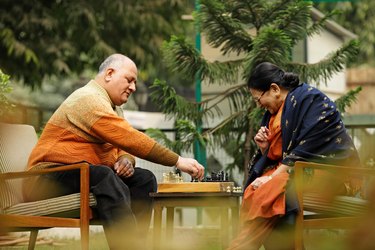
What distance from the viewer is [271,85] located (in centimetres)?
482

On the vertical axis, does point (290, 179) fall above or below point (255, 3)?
below

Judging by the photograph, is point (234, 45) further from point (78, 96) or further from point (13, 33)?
point (13, 33)

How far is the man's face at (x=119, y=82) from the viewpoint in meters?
4.98

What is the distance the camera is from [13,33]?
2044 centimetres

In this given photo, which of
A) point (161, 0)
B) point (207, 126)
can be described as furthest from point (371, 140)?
point (161, 0)

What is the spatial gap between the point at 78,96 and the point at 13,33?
53.2 ft

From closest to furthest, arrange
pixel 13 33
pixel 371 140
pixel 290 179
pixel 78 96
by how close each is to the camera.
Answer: pixel 371 140, pixel 290 179, pixel 78 96, pixel 13 33

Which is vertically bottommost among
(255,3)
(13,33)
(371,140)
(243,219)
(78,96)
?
(243,219)

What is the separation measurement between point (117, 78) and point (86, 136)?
0.45 metres

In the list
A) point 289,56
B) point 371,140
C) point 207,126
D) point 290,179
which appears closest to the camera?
point 371,140

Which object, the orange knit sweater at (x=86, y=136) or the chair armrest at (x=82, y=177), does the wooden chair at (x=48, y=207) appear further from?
the orange knit sweater at (x=86, y=136)

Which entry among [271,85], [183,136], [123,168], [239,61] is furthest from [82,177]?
[239,61]

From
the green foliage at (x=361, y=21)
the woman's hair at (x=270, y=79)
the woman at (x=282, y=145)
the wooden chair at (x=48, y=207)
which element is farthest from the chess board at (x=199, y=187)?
the green foliage at (x=361, y=21)

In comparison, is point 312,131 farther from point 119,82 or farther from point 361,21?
point 361,21
